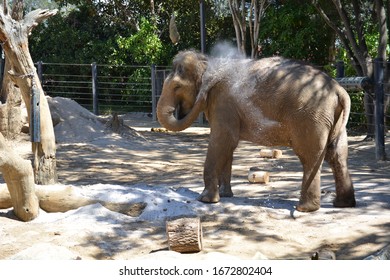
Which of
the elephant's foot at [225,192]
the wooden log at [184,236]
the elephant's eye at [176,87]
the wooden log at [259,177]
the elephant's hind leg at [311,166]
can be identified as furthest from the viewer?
the wooden log at [259,177]

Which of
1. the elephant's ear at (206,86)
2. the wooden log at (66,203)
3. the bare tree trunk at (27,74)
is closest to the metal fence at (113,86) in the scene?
the bare tree trunk at (27,74)

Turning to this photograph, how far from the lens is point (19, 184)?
6773mm

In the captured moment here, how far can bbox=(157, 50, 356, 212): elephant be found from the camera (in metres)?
7.03

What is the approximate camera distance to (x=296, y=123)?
7.06 meters

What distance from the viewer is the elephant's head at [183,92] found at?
7664 mm

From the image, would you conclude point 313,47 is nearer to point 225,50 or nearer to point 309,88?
point 225,50

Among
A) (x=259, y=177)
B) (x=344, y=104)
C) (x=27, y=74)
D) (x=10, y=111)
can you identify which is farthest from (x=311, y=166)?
(x=10, y=111)

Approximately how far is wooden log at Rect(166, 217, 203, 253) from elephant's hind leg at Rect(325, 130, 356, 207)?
6.59ft

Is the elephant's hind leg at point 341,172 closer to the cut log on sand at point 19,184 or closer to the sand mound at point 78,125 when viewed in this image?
the cut log on sand at point 19,184

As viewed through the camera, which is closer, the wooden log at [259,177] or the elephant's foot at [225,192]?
the elephant's foot at [225,192]

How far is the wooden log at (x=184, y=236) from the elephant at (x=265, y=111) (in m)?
1.54

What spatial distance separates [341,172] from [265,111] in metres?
1.04

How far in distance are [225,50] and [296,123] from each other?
1.77 m

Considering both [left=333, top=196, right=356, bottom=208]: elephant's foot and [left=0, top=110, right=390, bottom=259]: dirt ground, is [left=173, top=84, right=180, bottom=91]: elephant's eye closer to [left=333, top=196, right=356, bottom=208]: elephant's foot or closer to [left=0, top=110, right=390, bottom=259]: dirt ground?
[left=0, top=110, right=390, bottom=259]: dirt ground
